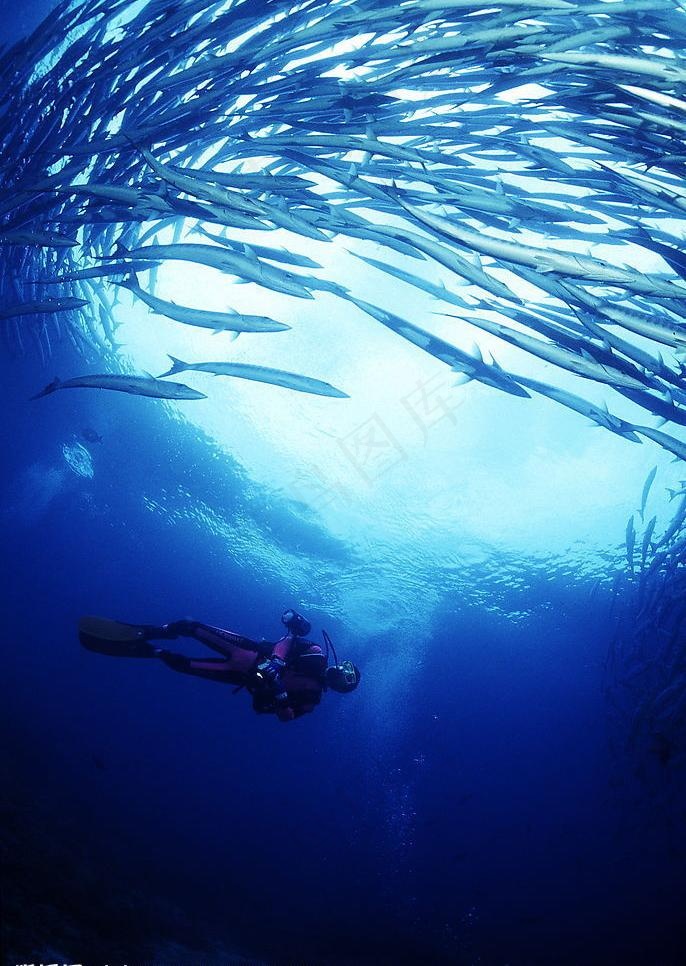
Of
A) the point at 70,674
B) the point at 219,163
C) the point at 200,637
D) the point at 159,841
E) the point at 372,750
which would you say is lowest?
the point at 159,841

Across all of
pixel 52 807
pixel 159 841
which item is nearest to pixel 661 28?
pixel 52 807

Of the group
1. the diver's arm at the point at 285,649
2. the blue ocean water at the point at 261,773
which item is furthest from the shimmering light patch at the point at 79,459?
the diver's arm at the point at 285,649

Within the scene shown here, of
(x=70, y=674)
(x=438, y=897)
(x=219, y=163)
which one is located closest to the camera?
(x=219, y=163)

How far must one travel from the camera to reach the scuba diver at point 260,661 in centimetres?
548

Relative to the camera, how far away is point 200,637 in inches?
258

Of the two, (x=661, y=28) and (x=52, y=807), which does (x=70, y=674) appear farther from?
(x=661, y=28)

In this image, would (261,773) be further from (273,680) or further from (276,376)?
(276,376)

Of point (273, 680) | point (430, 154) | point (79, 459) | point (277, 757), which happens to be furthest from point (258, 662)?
point (79, 459)

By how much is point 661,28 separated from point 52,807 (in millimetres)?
13432

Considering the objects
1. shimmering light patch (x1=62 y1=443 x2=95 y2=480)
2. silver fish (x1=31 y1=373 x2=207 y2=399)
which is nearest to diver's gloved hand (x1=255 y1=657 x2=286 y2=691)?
silver fish (x1=31 y1=373 x2=207 y2=399)

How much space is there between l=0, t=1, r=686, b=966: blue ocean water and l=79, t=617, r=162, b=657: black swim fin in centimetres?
266

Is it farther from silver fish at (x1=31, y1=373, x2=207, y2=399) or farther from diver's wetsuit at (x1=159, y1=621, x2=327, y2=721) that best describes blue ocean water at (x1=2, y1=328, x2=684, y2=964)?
silver fish at (x1=31, y1=373, x2=207, y2=399)

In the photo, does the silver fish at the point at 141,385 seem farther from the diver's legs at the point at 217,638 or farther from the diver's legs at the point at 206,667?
the diver's legs at the point at 206,667

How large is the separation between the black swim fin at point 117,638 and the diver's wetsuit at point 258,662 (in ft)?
1.53
